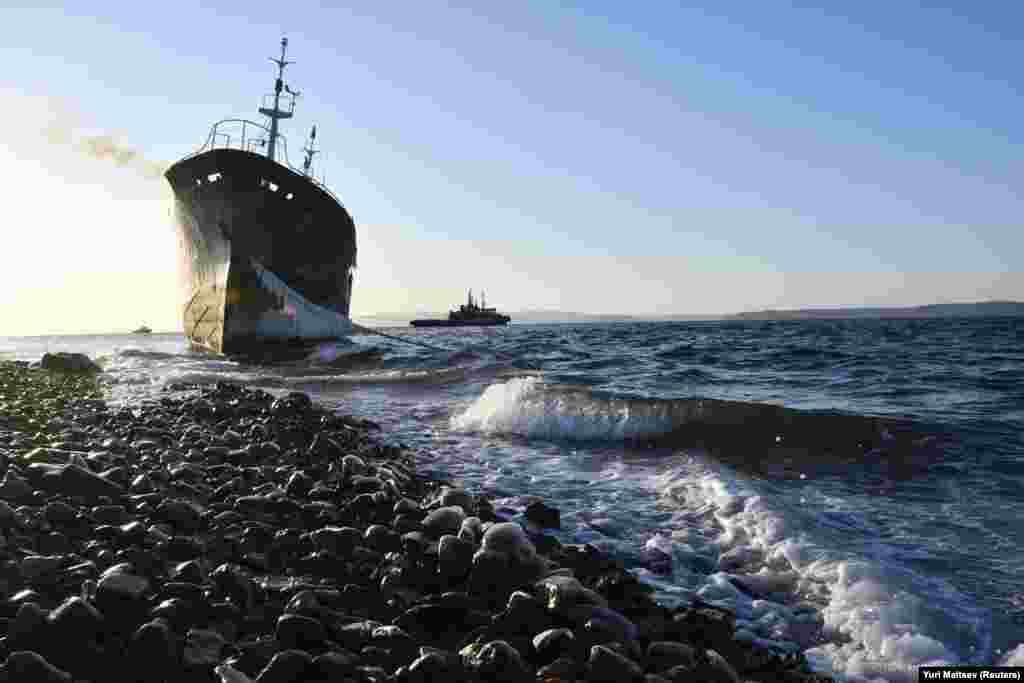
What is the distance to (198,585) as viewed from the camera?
3230 mm

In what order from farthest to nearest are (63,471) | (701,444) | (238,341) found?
(238,341) < (701,444) < (63,471)

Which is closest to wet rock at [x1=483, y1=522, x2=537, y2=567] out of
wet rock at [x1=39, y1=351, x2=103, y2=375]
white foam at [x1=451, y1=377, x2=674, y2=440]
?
white foam at [x1=451, y1=377, x2=674, y2=440]

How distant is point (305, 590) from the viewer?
326 cm

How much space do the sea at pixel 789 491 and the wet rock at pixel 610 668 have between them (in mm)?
1229

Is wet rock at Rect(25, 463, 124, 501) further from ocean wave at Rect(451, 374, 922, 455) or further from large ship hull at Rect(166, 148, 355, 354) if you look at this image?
large ship hull at Rect(166, 148, 355, 354)

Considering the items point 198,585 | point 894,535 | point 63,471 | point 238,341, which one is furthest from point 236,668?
point 238,341

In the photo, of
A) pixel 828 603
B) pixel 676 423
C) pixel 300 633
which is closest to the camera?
pixel 300 633

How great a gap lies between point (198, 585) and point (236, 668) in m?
0.87

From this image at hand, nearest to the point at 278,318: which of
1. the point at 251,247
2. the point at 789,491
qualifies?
the point at 251,247

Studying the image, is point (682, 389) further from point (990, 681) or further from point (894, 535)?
point (990, 681)

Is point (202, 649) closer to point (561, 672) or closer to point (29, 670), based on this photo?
point (29, 670)

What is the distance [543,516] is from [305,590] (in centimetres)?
246

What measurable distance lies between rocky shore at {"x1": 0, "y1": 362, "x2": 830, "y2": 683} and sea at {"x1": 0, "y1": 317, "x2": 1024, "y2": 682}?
0.56 m

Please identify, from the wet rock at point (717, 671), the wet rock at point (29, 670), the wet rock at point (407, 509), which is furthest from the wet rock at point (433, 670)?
the wet rock at point (407, 509)
